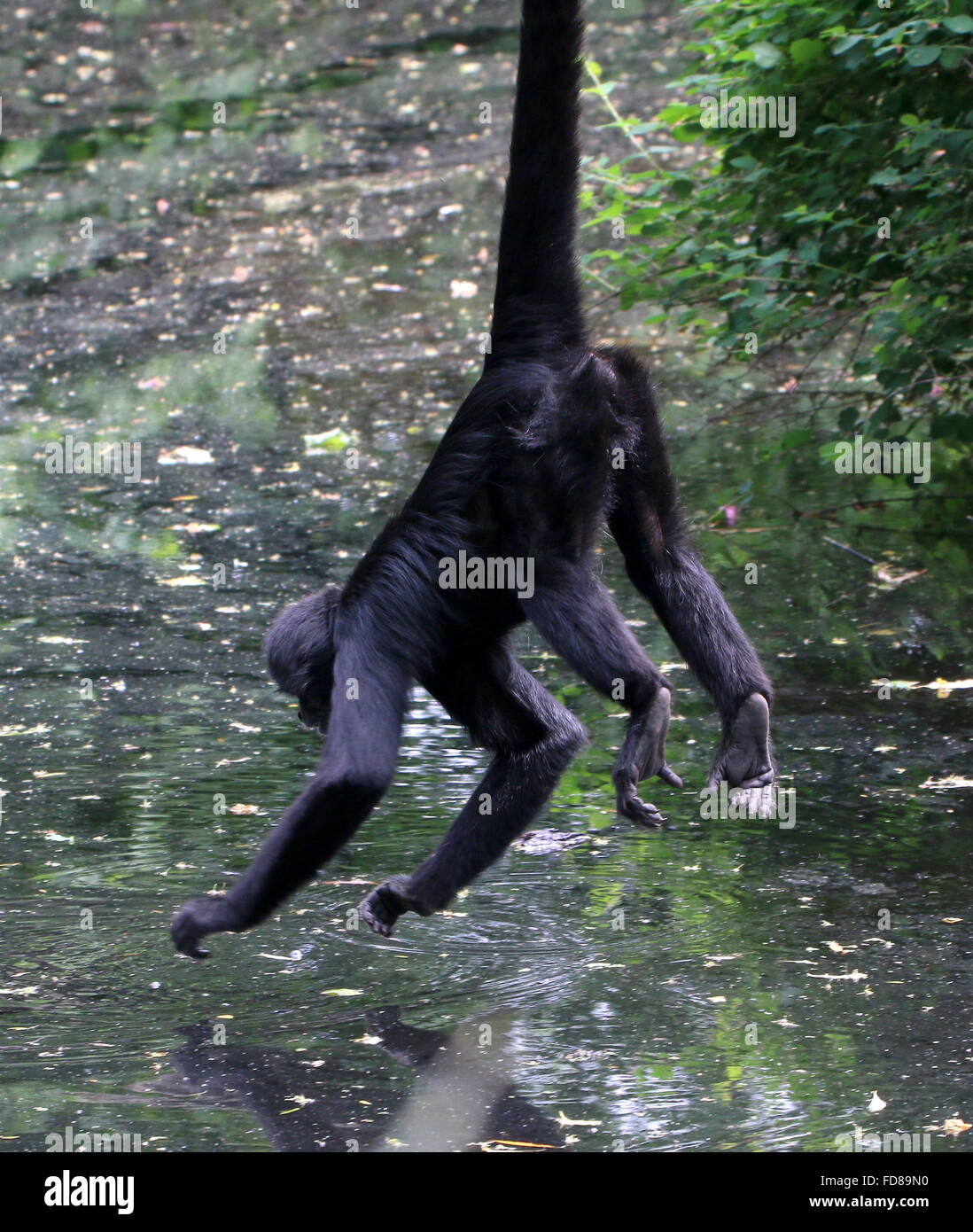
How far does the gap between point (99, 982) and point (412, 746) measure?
6.26 feet

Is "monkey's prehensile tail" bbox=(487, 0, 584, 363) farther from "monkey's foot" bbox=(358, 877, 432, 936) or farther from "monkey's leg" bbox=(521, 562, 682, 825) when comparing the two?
"monkey's foot" bbox=(358, 877, 432, 936)

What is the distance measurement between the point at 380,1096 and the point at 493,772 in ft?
3.83

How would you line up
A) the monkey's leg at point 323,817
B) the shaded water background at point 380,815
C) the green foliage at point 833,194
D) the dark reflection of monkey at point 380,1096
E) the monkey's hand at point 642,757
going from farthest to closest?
the green foliage at point 833,194 → the monkey's hand at point 642,757 → the monkey's leg at point 323,817 → the shaded water background at point 380,815 → the dark reflection of monkey at point 380,1096

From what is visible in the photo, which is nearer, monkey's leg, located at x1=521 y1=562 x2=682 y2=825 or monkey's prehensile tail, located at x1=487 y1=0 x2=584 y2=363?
monkey's leg, located at x1=521 y1=562 x2=682 y2=825

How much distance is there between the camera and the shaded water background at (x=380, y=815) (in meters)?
4.13

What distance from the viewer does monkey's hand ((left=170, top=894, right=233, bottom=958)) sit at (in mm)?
4410

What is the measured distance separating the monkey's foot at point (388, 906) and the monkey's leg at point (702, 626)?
2.90ft

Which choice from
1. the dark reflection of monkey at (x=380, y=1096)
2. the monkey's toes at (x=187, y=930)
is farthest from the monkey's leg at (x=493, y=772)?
the monkey's toes at (x=187, y=930)

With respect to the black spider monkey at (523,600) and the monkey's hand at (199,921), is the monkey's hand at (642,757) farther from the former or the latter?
the monkey's hand at (199,921)

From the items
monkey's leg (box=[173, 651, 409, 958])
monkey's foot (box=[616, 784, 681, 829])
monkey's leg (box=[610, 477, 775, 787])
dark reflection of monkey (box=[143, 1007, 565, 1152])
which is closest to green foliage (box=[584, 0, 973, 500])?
monkey's leg (box=[610, 477, 775, 787])

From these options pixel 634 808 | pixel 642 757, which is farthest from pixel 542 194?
pixel 634 808

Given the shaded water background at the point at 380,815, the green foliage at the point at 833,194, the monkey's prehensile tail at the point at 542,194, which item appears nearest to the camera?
the shaded water background at the point at 380,815

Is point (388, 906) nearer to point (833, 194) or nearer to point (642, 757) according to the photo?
point (642, 757)
